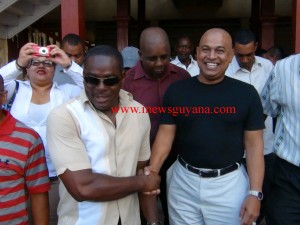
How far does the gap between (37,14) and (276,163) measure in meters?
6.64

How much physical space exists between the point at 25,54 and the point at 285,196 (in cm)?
198

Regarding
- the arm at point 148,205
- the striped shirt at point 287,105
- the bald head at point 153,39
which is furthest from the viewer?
the bald head at point 153,39

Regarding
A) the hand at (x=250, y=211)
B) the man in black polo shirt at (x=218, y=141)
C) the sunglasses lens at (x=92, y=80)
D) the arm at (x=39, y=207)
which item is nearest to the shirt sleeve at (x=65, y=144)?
the sunglasses lens at (x=92, y=80)

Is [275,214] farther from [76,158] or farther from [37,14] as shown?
[37,14]

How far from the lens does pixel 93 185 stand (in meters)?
2.02

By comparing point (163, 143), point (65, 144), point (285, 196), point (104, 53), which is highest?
point (104, 53)

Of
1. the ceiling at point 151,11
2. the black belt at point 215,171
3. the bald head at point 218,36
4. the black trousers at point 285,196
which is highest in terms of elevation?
the ceiling at point 151,11

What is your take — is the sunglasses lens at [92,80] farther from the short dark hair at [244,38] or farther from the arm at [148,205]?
the short dark hair at [244,38]

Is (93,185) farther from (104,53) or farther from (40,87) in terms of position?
(40,87)

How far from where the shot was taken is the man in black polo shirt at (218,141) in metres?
2.54

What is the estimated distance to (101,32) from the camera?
11.3m

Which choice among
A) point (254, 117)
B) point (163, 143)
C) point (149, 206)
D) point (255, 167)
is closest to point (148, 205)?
point (149, 206)

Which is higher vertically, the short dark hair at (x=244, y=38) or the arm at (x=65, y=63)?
the short dark hair at (x=244, y=38)

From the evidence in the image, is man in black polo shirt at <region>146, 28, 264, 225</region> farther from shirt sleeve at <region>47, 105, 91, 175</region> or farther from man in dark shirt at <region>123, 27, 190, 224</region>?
shirt sleeve at <region>47, 105, 91, 175</region>
